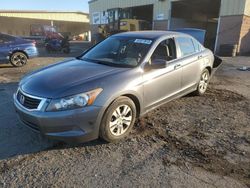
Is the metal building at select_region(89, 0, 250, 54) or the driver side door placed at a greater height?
the metal building at select_region(89, 0, 250, 54)

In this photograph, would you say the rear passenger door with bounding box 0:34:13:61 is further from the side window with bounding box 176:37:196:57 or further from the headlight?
the headlight

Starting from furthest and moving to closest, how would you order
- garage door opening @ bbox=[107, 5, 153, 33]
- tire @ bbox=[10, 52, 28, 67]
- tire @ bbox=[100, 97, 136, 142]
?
1. garage door opening @ bbox=[107, 5, 153, 33]
2. tire @ bbox=[10, 52, 28, 67]
3. tire @ bbox=[100, 97, 136, 142]

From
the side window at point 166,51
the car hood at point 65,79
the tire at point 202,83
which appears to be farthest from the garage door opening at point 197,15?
the car hood at point 65,79

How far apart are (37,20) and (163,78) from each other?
4390 cm

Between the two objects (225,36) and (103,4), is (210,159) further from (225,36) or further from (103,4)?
(103,4)

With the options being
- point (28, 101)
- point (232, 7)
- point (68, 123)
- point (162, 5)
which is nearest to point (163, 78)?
point (68, 123)

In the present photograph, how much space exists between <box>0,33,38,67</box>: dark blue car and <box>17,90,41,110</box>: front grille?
23.5 ft

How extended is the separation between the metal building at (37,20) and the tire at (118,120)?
39858 millimetres

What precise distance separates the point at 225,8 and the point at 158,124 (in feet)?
53.9

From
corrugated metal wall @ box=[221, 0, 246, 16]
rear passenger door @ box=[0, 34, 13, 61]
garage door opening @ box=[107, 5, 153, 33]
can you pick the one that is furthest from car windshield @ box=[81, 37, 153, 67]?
garage door opening @ box=[107, 5, 153, 33]

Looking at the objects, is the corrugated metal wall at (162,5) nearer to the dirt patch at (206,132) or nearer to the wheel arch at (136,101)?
the dirt patch at (206,132)

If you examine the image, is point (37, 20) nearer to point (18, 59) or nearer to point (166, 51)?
point (18, 59)

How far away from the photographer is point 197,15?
28.1 metres

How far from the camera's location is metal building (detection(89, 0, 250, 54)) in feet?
57.5
